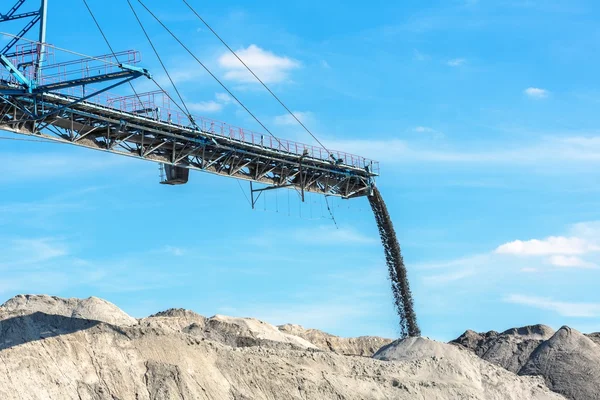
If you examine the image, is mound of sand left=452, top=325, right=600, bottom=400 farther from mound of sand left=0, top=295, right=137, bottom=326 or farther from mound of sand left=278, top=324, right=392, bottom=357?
mound of sand left=0, top=295, right=137, bottom=326

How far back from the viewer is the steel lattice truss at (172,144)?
36.6 metres

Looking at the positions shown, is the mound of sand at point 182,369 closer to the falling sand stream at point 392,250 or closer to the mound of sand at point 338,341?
the falling sand stream at point 392,250

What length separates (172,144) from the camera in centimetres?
4131

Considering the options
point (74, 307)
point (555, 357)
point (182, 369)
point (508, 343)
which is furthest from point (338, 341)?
point (182, 369)

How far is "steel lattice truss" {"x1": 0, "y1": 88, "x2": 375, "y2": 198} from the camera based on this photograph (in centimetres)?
3659

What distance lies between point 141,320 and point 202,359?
17.7 metres

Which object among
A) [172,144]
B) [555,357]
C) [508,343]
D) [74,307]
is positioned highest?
[172,144]

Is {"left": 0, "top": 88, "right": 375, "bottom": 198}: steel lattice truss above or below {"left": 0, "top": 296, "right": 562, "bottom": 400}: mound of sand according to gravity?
above

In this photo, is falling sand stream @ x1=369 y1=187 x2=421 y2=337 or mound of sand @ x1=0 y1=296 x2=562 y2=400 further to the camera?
falling sand stream @ x1=369 y1=187 x2=421 y2=337

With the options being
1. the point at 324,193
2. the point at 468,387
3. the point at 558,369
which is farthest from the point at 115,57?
the point at 558,369

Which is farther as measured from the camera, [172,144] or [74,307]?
[74,307]

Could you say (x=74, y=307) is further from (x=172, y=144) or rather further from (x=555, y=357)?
(x=555, y=357)

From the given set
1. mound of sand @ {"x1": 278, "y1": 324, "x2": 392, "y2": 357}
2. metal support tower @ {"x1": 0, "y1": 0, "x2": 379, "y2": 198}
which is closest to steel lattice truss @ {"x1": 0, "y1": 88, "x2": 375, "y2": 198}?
metal support tower @ {"x1": 0, "y1": 0, "x2": 379, "y2": 198}

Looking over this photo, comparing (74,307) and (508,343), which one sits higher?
(74,307)
